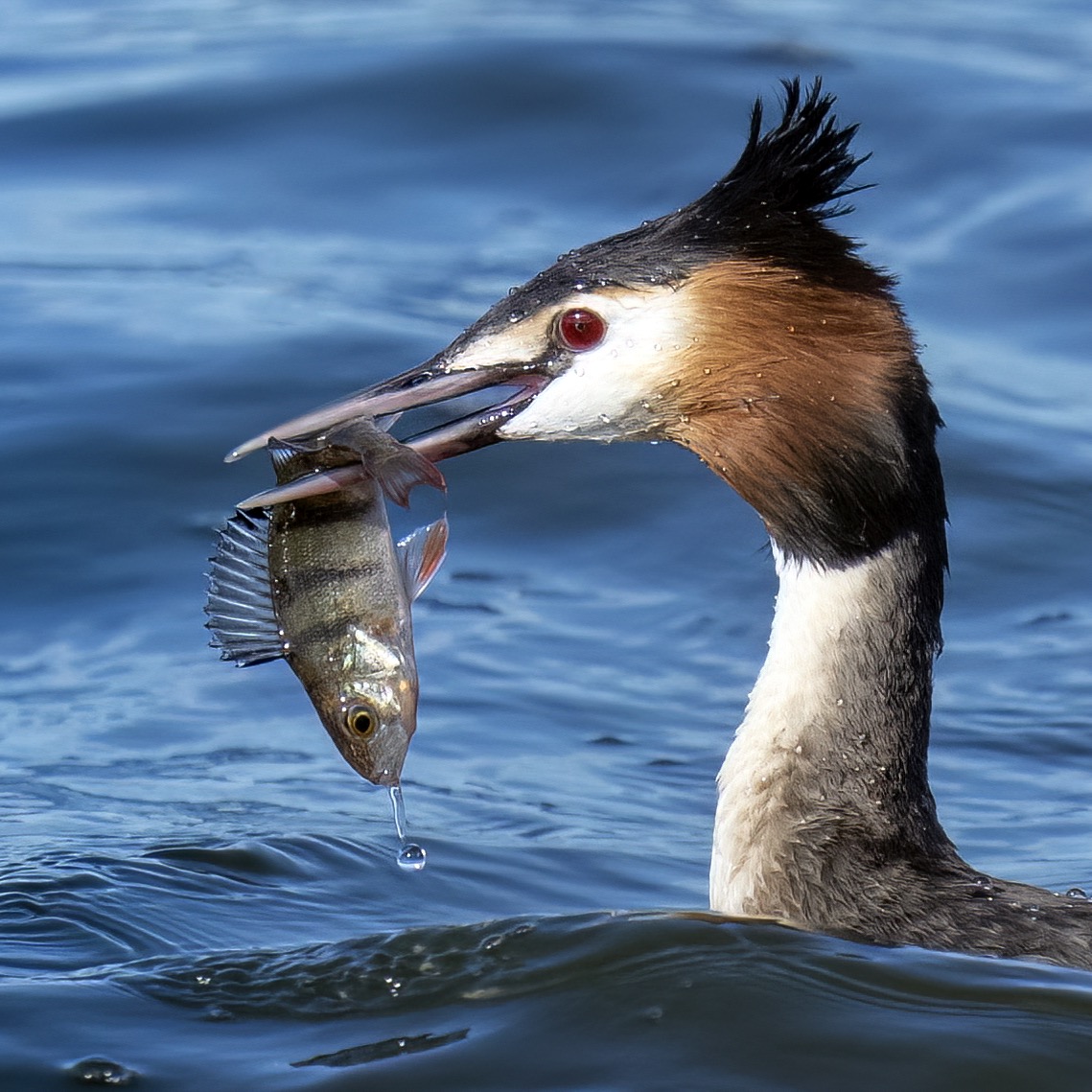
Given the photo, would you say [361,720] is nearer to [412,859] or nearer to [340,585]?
[340,585]

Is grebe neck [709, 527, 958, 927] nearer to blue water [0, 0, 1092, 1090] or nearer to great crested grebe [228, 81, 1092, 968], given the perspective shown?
great crested grebe [228, 81, 1092, 968]

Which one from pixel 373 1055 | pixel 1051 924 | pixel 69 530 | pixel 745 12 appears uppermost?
pixel 745 12

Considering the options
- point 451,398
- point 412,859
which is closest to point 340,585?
point 451,398

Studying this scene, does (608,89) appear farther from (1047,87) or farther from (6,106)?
(6,106)

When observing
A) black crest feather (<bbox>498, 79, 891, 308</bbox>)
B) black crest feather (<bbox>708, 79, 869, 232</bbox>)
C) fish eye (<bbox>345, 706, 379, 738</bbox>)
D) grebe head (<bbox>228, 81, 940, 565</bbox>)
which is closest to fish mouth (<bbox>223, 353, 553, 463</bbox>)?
grebe head (<bbox>228, 81, 940, 565</bbox>)

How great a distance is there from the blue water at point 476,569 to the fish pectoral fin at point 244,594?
2.24ft

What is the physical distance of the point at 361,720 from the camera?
423cm

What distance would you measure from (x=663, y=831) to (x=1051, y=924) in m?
2.15

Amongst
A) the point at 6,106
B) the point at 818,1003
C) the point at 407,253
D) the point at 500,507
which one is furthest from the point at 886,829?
the point at 6,106

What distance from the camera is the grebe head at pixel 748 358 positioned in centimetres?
482

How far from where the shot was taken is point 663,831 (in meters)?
6.56

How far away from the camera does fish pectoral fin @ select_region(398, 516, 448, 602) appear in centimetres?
434

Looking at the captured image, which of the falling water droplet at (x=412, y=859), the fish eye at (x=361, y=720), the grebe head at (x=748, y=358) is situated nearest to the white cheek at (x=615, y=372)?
the grebe head at (x=748, y=358)

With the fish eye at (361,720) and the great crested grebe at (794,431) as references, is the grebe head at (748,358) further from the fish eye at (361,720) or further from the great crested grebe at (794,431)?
the fish eye at (361,720)
